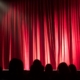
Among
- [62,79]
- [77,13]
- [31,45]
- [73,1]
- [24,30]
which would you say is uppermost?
[73,1]

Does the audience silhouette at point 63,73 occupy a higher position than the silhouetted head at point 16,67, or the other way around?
the silhouetted head at point 16,67

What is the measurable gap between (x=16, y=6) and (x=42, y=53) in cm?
223

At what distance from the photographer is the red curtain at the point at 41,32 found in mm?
6945

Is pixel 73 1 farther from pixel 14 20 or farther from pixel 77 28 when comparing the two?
pixel 14 20

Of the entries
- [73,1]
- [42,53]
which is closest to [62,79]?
[42,53]

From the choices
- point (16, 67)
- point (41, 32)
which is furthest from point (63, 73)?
point (41, 32)

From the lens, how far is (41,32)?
23.5 feet

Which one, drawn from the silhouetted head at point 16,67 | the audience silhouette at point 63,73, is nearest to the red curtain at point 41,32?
the audience silhouette at point 63,73

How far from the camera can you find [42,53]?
7.06m

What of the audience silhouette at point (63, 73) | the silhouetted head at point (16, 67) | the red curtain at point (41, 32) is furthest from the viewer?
the red curtain at point (41, 32)

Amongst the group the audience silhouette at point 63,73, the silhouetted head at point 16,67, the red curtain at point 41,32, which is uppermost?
the red curtain at point 41,32

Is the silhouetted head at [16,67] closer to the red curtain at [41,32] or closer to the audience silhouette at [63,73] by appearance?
the audience silhouette at [63,73]

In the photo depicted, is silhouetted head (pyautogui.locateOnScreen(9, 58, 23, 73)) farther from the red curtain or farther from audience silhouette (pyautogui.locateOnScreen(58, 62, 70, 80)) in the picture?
the red curtain

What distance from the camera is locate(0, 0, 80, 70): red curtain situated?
6.95 m
